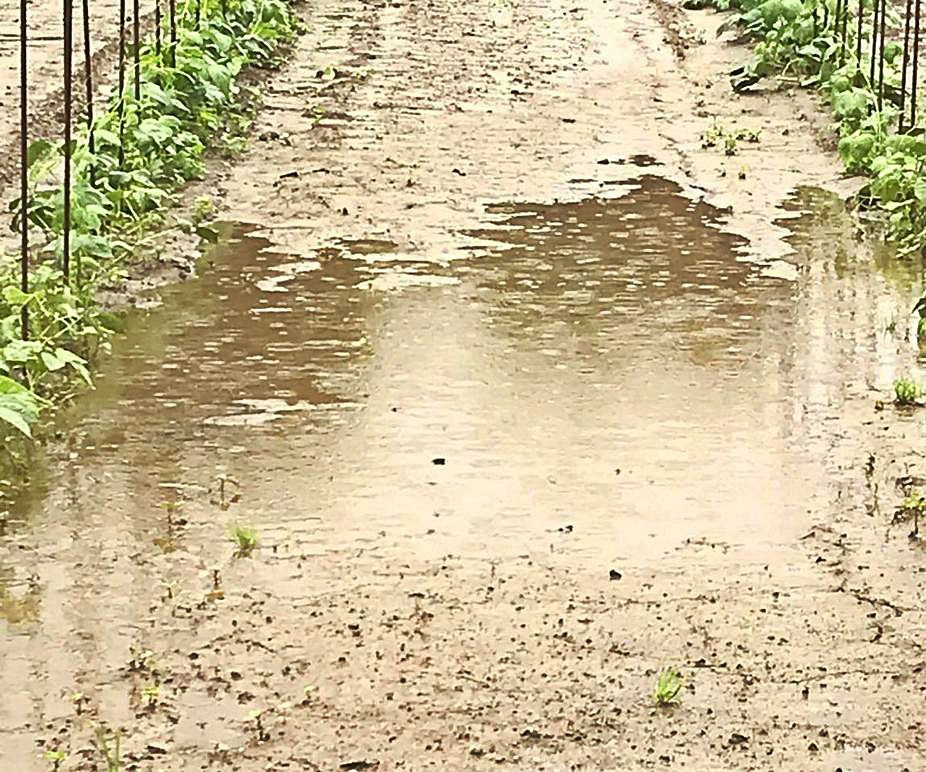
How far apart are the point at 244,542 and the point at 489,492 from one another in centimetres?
78

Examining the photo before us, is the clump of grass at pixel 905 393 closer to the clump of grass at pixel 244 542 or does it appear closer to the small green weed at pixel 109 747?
the clump of grass at pixel 244 542

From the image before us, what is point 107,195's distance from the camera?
764cm

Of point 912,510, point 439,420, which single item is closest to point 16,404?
point 439,420

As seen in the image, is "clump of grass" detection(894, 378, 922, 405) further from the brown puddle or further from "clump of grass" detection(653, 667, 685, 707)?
"clump of grass" detection(653, 667, 685, 707)

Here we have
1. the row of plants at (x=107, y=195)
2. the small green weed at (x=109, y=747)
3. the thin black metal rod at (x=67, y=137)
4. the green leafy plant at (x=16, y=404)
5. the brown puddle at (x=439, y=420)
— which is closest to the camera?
the small green weed at (x=109, y=747)

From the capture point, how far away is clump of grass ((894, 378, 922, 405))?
6.06 metres

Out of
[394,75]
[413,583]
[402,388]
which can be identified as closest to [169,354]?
[402,388]

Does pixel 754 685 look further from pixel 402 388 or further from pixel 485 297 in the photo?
pixel 485 297

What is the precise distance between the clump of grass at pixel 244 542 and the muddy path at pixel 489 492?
1.4 inches

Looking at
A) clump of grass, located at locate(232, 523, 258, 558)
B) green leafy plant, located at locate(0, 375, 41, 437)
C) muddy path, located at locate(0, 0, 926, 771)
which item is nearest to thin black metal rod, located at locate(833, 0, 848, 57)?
muddy path, located at locate(0, 0, 926, 771)

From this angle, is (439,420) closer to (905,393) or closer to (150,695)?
(905,393)

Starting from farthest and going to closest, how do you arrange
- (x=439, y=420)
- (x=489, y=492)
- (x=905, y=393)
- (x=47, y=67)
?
(x=47, y=67)
(x=905, y=393)
(x=439, y=420)
(x=489, y=492)

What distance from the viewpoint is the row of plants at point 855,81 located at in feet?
27.6

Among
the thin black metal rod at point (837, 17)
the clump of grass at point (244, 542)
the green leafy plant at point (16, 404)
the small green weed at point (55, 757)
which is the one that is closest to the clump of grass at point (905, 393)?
the clump of grass at point (244, 542)
